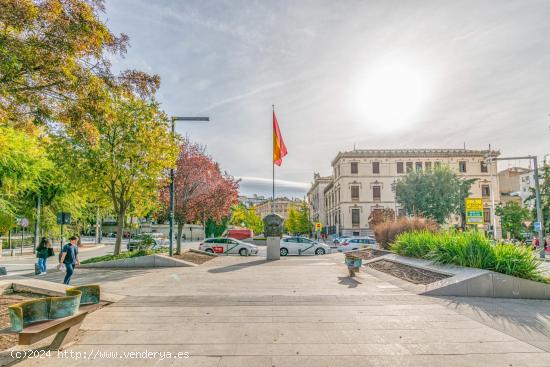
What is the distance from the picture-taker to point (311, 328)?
20.7 feet

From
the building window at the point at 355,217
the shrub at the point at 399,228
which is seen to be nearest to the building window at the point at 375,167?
the building window at the point at 355,217

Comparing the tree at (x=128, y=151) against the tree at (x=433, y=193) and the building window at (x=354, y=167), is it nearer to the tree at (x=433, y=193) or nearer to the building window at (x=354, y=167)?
the tree at (x=433, y=193)

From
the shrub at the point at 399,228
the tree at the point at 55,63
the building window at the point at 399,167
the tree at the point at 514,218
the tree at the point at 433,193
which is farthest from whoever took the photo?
the building window at the point at 399,167

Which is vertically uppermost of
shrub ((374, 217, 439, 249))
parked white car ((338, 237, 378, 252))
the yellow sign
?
the yellow sign

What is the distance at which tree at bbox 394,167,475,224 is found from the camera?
4234 centimetres

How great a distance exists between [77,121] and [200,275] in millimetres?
7893

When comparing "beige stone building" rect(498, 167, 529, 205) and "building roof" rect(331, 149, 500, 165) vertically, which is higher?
"building roof" rect(331, 149, 500, 165)

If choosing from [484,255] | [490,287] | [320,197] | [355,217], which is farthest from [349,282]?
[320,197]

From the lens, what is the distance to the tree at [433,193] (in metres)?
42.3

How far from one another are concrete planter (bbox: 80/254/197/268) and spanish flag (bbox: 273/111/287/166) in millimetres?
8753

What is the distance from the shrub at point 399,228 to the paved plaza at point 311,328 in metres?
10.0

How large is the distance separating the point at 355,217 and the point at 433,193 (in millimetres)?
19148

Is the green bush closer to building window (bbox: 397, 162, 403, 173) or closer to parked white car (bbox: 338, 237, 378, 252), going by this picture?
parked white car (bbox: 338, 237, 378, 252)

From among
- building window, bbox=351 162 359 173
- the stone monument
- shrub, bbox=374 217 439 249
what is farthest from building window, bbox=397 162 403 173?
the stone monument
